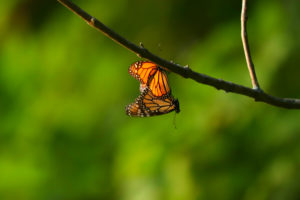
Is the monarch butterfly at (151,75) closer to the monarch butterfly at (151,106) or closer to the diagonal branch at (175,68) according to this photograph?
the monarch butterfly at (151,106)

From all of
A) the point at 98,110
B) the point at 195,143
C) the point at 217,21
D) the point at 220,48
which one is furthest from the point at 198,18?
the point at 195,143

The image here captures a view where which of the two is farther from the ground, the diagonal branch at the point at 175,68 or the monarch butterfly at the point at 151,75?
the monarch butterfly at the point at 151,75

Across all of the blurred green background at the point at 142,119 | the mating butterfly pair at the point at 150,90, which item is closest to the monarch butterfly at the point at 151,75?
the mating butterfly pair at the point at 150,90

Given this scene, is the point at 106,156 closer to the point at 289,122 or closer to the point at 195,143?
the point at 195,143

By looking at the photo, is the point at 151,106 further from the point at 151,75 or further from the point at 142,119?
the point at 142,119

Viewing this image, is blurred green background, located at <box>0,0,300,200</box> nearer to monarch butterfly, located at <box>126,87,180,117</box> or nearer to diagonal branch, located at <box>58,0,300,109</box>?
monarch butterfly, located at <box>126,87,180,117</box>

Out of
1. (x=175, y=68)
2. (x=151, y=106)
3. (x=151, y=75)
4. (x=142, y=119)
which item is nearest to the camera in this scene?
(x=175, y=68)

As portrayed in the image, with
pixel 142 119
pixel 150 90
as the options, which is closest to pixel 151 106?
pixel 150 90
